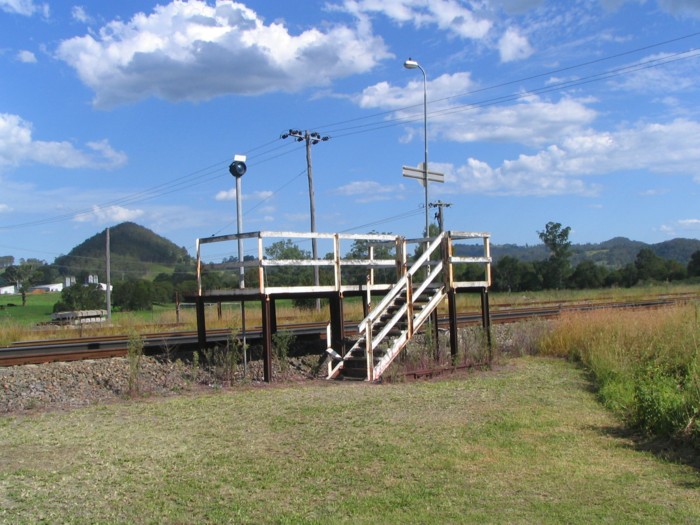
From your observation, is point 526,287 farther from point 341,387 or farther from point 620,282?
point 341,387

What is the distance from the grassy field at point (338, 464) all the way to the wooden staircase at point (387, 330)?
2.29 m

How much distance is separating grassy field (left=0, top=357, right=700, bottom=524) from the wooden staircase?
7.50 feet

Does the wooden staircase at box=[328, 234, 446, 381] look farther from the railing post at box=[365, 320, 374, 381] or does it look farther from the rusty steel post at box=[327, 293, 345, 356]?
the rusty steel post at box=[327, 293, 345, 356]

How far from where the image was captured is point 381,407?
9.98m

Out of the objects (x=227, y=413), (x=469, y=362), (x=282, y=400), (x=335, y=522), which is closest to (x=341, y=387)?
(x=282, y=400)

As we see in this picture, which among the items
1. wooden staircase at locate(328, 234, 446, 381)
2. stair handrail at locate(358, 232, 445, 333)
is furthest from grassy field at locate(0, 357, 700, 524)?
stair handrail at locate(358, 232, 445, 333)

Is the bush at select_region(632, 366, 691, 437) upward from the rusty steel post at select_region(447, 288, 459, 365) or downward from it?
downward

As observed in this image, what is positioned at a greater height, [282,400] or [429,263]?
[429,263]

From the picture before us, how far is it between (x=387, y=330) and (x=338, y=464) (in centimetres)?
621

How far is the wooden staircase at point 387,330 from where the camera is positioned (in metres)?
13.0

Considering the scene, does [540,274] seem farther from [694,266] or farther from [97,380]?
[97,380]

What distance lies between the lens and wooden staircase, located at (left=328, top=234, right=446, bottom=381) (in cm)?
1305

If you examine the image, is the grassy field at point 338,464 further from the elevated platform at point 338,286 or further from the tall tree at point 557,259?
the tall tree at point 557,259

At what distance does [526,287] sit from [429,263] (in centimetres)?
6280
